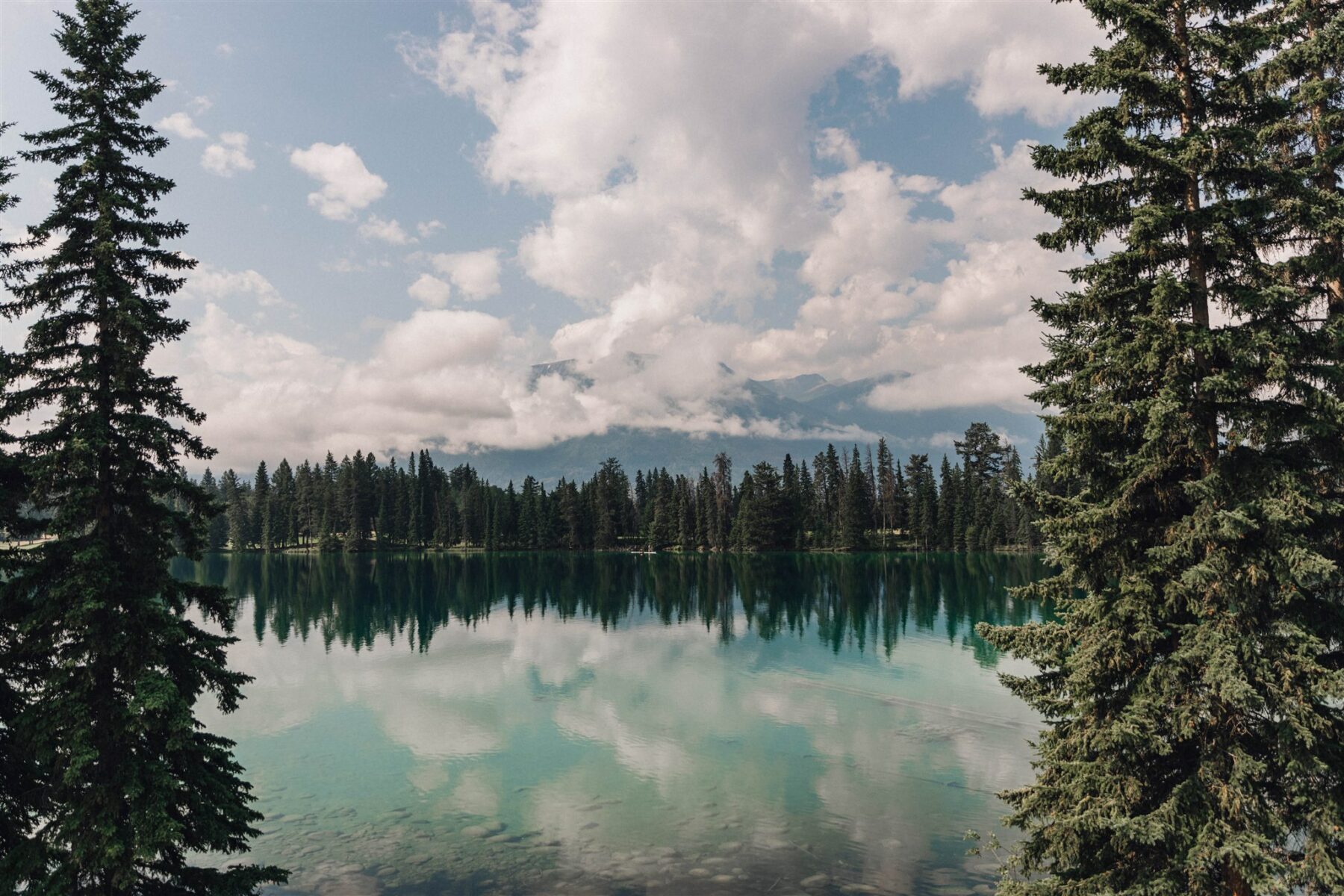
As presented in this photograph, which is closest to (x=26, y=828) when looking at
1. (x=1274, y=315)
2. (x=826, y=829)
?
(x=826, y=829)

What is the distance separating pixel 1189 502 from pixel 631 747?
1004 inches

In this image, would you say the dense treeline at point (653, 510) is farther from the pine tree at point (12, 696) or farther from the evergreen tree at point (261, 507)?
the pine tree at point (12, 696)

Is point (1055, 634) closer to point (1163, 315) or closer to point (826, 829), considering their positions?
point (1163, 315)

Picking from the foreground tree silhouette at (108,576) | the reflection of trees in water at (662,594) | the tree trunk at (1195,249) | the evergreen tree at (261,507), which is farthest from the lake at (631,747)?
the evergreen tree at (261,507)

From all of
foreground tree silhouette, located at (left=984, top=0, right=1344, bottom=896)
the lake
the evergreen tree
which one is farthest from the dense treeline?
foreground tree silhouette, located at (left=984, top=0, right=1344, bottom=896)

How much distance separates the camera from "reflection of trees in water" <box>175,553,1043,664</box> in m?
65.1

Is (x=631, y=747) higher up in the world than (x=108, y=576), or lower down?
lower down

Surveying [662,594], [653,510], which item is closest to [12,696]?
[662,594]

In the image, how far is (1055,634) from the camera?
44.5ft

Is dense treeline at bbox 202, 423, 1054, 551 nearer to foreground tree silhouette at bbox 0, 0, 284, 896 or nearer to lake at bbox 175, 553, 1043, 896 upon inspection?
lake at bbox 175, 553, 1043, 896

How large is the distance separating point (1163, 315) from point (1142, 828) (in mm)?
8177

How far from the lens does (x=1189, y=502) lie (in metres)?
12.7

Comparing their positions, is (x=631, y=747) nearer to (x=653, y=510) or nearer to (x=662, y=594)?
(x=662, y=594)

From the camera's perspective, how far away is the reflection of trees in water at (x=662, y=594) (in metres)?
65.1
